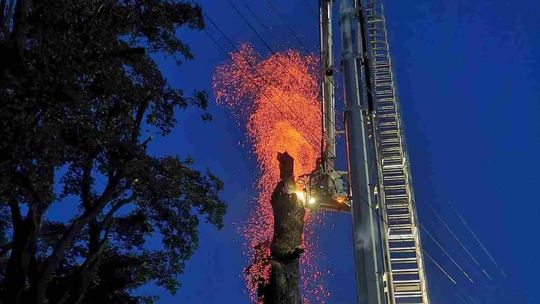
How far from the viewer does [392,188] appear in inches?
575

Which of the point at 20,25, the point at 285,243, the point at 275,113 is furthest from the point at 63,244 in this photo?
the point at 275,113

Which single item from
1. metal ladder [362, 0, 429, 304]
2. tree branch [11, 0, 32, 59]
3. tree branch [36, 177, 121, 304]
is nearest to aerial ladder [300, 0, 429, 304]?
metal ladder [362, 0, 429, 304]

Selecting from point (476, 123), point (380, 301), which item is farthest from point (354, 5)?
point (476, 123)

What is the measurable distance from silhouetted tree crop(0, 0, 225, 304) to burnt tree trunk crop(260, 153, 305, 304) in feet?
5.76

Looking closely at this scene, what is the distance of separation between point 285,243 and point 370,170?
4.04 m

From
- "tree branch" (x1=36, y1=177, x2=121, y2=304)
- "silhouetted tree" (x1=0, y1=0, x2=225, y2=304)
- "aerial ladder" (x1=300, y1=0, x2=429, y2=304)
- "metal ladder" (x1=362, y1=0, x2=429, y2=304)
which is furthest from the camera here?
"metal ladder" (x1=362, y1=0, x2=429, y2=304)

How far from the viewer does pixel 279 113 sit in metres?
25.0

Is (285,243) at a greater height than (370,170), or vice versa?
(370,170)

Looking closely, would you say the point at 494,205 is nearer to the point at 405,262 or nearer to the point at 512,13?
the point at 512,13

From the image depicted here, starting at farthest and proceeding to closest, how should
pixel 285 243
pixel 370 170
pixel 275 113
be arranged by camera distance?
pixel 275 113, pixel 285 243, pixel 370 170

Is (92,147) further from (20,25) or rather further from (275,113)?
(275,113)

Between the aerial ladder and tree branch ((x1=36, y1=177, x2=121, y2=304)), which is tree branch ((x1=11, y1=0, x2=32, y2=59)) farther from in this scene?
the aerial ladder

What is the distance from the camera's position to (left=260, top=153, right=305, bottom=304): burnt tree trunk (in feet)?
47.5

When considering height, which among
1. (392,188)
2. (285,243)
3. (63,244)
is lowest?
(63,244)
